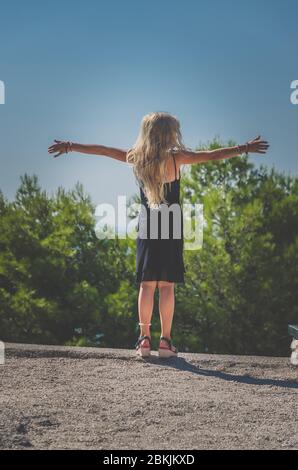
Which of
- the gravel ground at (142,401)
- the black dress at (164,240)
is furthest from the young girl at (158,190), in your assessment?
the gravel ground at (142,401)

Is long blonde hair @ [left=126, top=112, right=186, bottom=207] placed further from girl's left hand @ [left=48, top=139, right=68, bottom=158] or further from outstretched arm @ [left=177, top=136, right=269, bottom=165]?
girl's left hand @ [left=48, top=139, right=68, bottom=158]

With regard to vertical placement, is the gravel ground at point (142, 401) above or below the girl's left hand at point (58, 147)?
below

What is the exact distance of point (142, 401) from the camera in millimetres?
4285

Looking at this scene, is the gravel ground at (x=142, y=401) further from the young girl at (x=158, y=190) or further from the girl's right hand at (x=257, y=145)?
the girl's right hand at (x=257, y=145)

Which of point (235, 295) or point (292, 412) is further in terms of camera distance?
point (235, 295)

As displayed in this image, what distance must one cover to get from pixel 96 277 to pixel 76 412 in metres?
8.17

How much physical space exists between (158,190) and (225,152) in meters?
0.58

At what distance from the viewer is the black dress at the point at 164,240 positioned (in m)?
5.48

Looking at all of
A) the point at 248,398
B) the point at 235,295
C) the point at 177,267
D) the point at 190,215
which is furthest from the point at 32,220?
the point at 248,398

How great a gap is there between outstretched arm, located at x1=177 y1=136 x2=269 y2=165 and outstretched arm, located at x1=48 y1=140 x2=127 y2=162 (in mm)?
512

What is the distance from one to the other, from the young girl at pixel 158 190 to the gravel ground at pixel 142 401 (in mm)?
543

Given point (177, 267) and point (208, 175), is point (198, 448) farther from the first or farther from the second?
point (208, 175)

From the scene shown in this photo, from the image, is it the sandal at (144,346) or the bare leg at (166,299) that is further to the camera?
the sandal at (144,346)

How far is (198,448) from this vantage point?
3389mm
